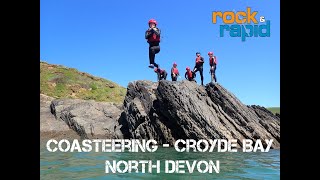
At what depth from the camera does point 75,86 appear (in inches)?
1886

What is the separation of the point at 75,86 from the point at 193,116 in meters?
29.7

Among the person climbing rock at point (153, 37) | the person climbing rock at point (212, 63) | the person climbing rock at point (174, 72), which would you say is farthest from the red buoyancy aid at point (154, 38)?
the person climbing rock at point (174, 72)

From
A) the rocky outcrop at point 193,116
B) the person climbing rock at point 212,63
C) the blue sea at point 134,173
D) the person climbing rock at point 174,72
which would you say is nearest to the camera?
the blue sea at point 134,173

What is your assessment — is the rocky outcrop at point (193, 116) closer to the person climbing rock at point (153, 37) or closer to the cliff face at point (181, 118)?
the cliff face at point (181, 118)

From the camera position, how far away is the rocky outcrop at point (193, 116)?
21172 mm

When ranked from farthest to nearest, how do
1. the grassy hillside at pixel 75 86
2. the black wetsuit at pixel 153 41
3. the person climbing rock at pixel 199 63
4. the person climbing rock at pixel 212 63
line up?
the grassy hillside at pixel 75 86 < the person climbing rock at pixel 199 63 < the person climbing rock at pixel 212 63 < the black wetsuit at pixel 153 41

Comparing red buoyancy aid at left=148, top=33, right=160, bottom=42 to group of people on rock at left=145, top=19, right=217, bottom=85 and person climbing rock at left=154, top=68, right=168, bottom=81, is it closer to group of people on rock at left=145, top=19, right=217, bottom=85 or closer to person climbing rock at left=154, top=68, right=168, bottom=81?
group of people on rock at left=145, top=19, right=217, bottom=85

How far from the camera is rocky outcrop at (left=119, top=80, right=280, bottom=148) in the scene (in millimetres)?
21172

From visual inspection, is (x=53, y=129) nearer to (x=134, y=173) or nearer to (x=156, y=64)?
(x=156, y=64)

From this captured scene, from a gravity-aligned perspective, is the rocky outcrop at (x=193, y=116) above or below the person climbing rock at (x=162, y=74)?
below
